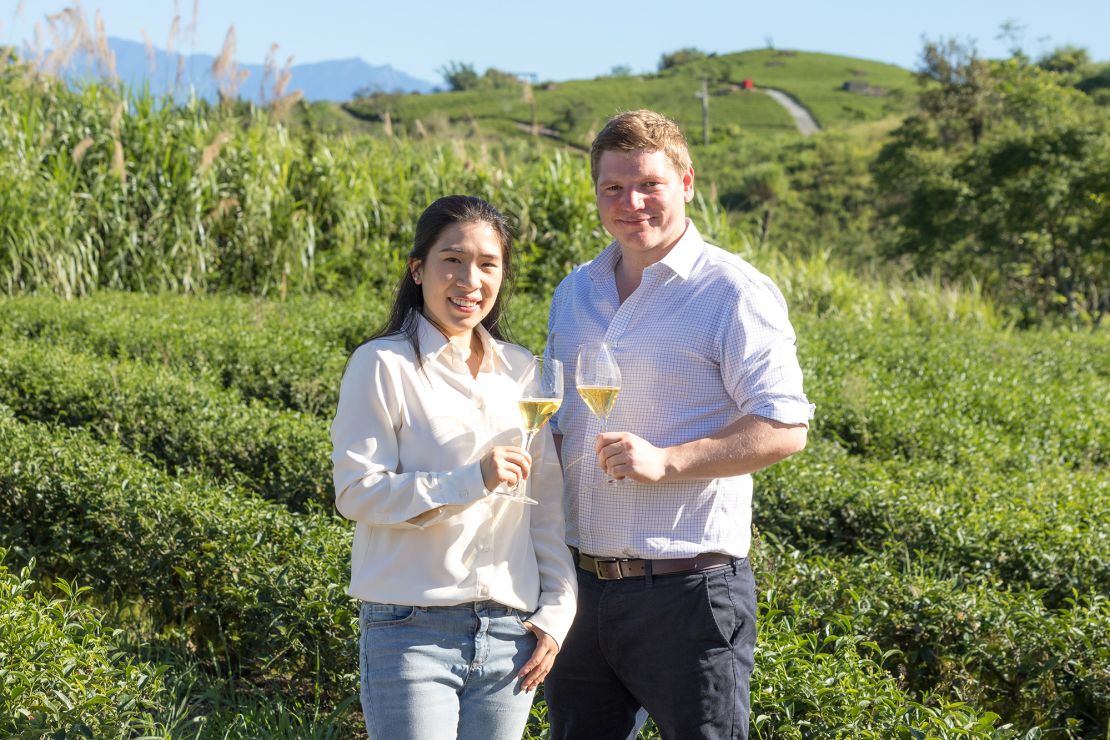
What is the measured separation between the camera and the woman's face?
2.41 m

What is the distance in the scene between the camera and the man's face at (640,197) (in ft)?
8.48

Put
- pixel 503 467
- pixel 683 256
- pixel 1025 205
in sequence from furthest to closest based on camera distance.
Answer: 1. pixel 1025 205
2. pixel 683 256
3. pixel 503 467

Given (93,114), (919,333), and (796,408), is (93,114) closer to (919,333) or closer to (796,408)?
(919,333)

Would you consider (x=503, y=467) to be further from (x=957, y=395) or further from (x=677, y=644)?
(x=957, y=395)

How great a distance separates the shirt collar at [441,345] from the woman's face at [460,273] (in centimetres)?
3

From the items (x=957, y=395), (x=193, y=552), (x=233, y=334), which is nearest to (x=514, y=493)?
(x=193, y=552)

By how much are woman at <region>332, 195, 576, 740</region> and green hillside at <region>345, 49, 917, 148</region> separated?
54.0m

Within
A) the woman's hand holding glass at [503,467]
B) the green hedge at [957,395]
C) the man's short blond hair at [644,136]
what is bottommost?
the green hedge at [957,395]

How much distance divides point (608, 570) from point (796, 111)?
86.3m

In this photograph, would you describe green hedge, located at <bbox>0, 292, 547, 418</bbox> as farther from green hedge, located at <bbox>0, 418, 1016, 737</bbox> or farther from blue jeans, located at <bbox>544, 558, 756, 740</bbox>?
blue jeans, located at <bbox>544, 558, 756, 740</bbox>

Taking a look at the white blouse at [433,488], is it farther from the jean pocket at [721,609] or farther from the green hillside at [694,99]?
the green hillside at [694,99]

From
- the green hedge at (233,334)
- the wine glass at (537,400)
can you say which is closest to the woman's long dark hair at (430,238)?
the wine glass at (537,400)

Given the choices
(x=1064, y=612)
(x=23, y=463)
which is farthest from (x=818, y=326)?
(x=23, y=463)

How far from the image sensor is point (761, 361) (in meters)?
2.47
